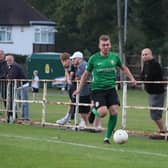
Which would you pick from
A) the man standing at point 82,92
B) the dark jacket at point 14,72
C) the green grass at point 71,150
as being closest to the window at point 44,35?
the dark jacket at point 14,72

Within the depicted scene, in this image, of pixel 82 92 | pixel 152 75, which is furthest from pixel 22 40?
pixel 152 75

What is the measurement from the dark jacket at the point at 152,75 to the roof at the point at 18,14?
66.8 metres

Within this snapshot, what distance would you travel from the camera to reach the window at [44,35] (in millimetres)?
85494

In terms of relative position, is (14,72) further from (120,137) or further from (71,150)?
(71,150)

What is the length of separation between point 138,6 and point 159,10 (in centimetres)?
206

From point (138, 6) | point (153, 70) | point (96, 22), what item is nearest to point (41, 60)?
point (138, 6)

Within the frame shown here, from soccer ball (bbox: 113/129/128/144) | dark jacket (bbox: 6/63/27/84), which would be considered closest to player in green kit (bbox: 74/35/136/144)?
soccer ball (bbox: 113/129/128/144)

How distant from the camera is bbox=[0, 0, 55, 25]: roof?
276ft

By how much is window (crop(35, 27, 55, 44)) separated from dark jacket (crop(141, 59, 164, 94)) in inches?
2680

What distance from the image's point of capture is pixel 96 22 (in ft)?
258

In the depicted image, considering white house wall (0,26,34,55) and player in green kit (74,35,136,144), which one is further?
white house wall (0,26,34,55)

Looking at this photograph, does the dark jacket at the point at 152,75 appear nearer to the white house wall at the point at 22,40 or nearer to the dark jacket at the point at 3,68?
the dark jacket at the point at 3,68

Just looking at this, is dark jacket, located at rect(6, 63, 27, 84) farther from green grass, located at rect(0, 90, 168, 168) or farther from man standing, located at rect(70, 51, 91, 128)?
green grass, located at rect(0, 90, 168, 168)

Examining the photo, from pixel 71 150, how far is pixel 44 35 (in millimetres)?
72347
